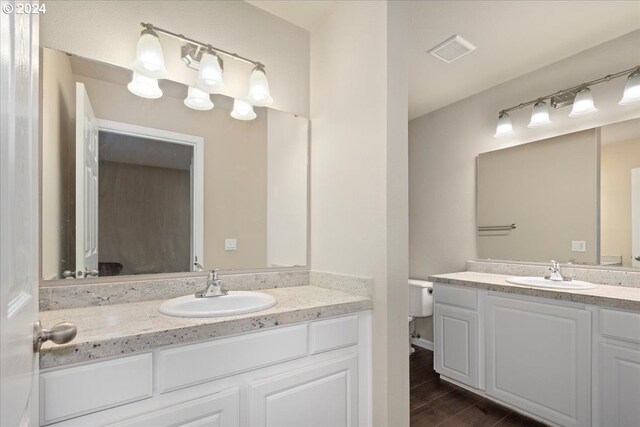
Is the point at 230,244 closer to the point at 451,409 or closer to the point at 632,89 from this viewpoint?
the point at 451,409

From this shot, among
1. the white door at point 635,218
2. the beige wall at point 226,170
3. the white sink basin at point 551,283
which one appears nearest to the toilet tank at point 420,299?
the white sink basin at point 551,283

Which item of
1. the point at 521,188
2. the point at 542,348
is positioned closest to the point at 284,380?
the point at 542,348

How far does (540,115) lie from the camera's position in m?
2.32

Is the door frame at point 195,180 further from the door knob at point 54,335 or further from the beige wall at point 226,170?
the door knob at point 54,335

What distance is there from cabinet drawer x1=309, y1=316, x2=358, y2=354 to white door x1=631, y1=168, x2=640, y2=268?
1.82 meters

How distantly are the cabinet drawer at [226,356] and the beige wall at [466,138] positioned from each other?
214 centimetres

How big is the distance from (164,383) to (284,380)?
438 mm

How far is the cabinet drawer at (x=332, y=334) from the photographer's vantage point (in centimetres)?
129

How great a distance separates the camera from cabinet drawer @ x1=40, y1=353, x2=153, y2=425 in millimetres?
819

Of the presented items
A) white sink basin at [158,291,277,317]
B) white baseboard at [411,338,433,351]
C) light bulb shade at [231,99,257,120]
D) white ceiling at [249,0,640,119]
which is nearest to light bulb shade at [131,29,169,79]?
light bulb shade at [231,99,257,120]

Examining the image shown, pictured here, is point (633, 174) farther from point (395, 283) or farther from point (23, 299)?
point (23, 299)

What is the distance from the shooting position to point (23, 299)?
0.52m

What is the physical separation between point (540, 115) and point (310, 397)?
2490mm

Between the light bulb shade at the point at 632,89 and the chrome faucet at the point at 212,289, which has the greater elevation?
the light bulb shade at the point at 632,89
